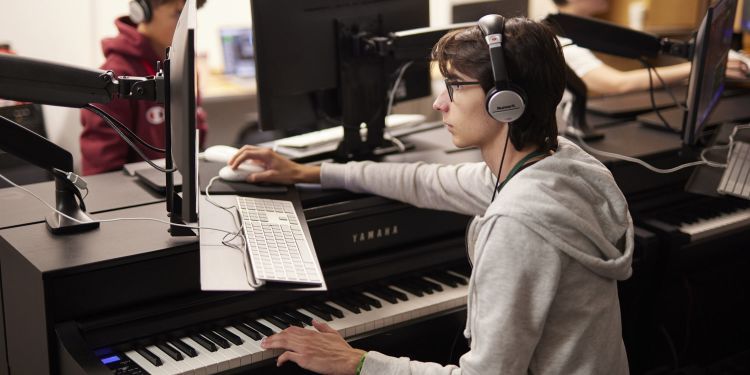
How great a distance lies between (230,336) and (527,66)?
2.64 ft

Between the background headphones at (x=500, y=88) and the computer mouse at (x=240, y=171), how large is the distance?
0.75 meters

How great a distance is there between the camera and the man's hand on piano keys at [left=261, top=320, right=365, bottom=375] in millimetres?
1499

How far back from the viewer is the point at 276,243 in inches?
62.4

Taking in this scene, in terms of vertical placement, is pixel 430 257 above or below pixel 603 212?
below

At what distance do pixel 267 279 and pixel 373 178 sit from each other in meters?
0.63

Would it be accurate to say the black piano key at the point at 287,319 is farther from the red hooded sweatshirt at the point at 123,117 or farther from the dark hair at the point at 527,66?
the red hooded sweatshirt at the point at 123,117

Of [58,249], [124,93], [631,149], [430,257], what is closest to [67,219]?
[58,249]

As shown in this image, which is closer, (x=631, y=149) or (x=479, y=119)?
(x=479, y=119)

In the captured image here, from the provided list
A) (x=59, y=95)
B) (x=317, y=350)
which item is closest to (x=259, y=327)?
(x=317, y=350)

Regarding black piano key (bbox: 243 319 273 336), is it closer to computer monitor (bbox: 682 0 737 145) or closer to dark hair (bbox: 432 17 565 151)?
dark hair (bbox: 432 17 565 151)

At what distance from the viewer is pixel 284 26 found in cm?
204

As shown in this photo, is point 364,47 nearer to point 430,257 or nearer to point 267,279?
point 430,257

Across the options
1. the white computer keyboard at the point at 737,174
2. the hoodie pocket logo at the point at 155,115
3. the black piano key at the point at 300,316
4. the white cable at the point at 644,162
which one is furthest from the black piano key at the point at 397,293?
the hoodie pocket logo at the point at 155,115

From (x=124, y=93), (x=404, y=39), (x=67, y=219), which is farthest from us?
(x=404, y=39)
